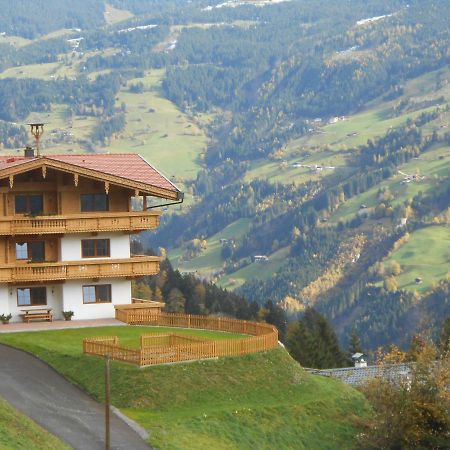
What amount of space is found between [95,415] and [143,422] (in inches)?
79.0

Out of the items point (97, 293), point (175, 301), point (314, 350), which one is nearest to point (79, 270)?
point (97, 293)

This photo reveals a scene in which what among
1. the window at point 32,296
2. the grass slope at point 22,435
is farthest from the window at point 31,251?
the grass slope at point 22,435

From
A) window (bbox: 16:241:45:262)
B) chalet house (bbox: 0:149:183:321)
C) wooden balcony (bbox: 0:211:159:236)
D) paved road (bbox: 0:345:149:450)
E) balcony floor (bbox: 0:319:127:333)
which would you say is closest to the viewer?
paved road (bbox: 0:345:149:450)

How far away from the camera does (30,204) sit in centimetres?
7956

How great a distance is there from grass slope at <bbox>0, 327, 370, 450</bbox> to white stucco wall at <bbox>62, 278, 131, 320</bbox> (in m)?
10.8

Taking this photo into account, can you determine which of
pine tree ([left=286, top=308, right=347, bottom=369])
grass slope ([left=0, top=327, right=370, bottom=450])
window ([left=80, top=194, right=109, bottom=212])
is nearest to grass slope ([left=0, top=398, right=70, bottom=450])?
grass slope ([left=0, top=327, right=370, bottom=450])

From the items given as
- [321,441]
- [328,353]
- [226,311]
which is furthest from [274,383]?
[226,311]

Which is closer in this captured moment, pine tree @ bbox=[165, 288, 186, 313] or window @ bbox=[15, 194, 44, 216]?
window @ bbox=[15, 194, 44, 216]

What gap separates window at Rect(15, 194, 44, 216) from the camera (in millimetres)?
79312

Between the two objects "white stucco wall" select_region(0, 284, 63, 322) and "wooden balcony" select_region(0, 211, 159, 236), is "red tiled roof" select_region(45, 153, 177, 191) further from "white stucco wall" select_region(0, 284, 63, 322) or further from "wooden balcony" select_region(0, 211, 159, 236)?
"white stucco wall" select_region(0, 284, 63, 322)

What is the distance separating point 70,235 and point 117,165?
6098 millimetres

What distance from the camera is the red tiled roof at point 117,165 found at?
79.0 meters

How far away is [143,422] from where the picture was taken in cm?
5672

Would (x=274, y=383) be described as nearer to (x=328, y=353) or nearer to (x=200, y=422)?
(x=200, y=422)
